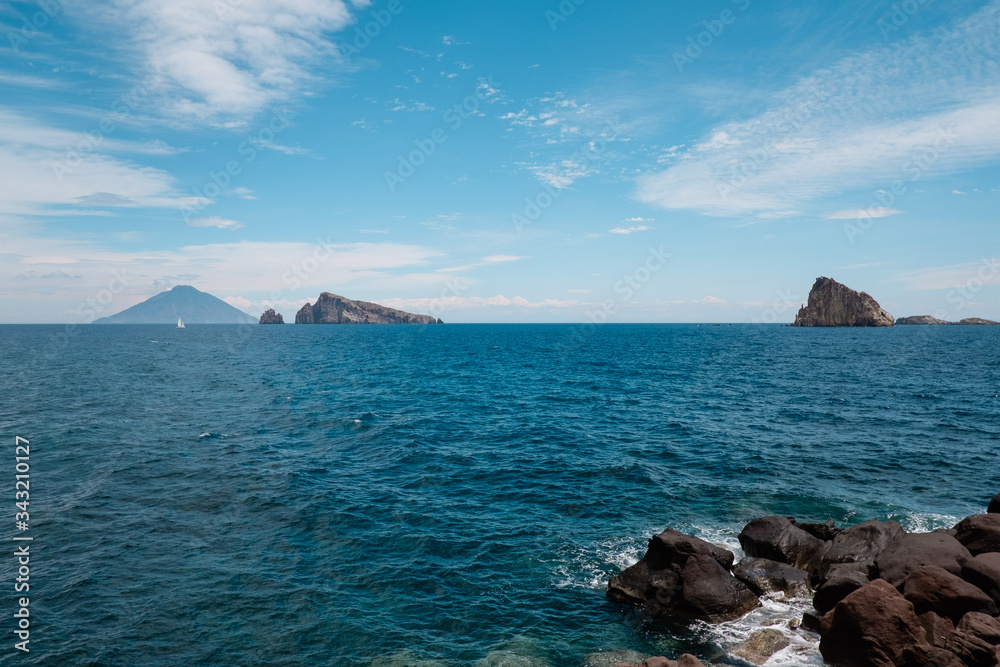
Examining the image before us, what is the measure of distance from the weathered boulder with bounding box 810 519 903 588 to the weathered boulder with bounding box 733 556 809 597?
0.79m

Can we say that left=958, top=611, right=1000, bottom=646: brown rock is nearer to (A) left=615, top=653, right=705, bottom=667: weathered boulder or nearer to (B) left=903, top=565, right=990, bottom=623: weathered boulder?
(B) left=903, top=565, right=990, bottom=623: weathered boulder

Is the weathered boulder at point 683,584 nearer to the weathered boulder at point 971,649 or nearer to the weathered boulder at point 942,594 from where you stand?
the weathered boulder at point 942,594

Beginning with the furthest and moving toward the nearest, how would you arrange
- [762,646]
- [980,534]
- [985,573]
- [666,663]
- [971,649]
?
[980,534] < [985,573] < [762,646] < [971,649] < [666,663]

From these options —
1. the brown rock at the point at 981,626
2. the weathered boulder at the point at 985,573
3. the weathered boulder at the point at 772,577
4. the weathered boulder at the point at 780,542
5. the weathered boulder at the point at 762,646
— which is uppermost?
the weathered boulder at the point at 985,573

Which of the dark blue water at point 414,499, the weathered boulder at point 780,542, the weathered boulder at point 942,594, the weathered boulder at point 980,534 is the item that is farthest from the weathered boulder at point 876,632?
the weathered boulder at point 980,534

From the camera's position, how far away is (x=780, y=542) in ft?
72.6

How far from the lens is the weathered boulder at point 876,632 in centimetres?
1458

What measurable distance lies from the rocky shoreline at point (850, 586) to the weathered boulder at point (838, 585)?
38 millimetres

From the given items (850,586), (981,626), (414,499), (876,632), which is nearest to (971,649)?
(981,626)

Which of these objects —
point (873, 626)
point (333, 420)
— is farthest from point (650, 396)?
point (873, 626)

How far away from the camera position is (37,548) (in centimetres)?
2250

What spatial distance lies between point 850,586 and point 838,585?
0.36 m

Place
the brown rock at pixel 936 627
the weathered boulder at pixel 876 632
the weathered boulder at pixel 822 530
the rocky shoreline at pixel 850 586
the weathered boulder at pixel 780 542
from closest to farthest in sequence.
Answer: the weathered boulder at pixel 876 632 → the rocky shoreline at pixel 850 586 → the brown rock at pixel 936 627 → the weathered boulder at pixel 780 542 → the weathered boulder at pixel 822 530

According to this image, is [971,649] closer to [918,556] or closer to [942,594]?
[942,594]
